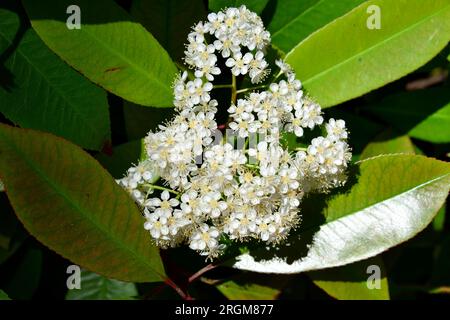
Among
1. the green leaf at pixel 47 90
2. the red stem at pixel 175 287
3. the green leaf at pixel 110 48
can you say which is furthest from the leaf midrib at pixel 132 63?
the red stem at pixel 175 287

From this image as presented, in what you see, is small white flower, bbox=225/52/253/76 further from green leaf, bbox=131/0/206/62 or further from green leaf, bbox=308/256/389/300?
green leaf, bbox=308/256/389/300

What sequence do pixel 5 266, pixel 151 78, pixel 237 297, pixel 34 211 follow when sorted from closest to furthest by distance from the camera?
1. pixel 34 211
2. pixel 151 78
3. pixel 237 297
4. pixel 5 266

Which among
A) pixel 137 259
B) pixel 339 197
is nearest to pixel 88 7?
pixel 137 259

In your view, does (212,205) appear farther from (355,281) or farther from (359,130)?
(359,130)

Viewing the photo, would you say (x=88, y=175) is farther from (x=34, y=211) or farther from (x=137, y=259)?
(x=137, y=259)

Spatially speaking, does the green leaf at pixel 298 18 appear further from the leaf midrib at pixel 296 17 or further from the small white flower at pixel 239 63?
the small white flower at pixel 239 63

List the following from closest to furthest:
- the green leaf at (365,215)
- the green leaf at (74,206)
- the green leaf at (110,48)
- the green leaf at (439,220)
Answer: the green leaf at (74,206), the green leaf at (110,48), the green leaf at (365,215), the green leaf at (439,220)

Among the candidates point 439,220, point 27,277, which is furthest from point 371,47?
point 27,277

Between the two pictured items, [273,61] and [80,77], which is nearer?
[80,77]
